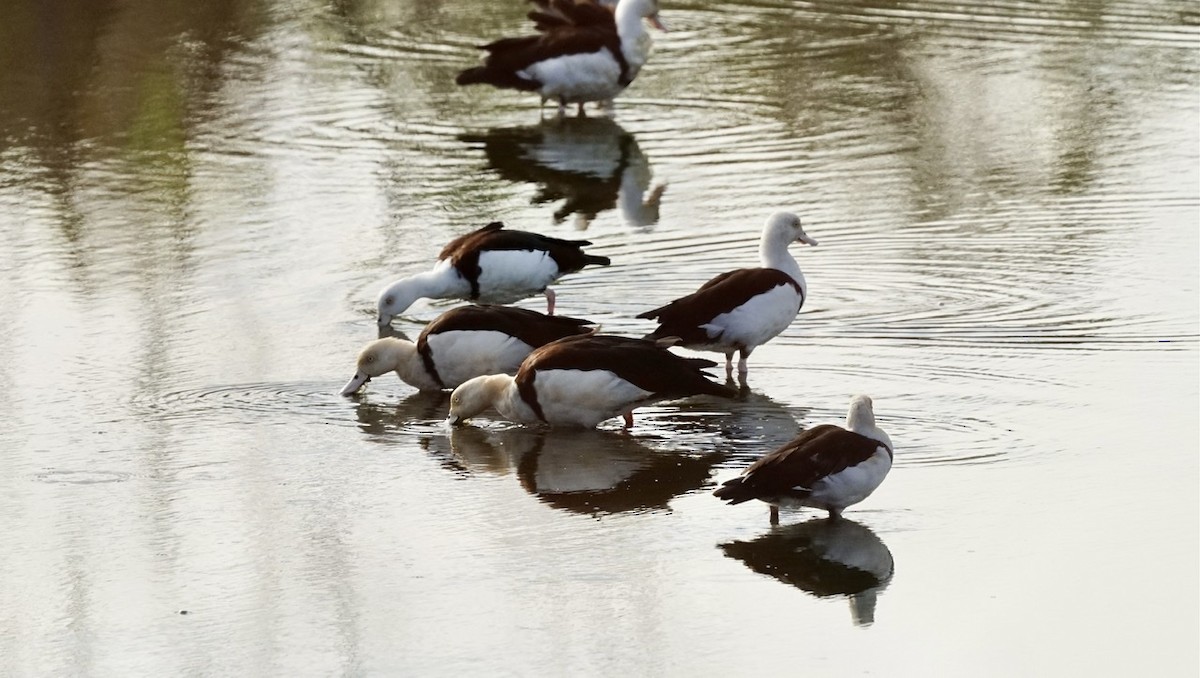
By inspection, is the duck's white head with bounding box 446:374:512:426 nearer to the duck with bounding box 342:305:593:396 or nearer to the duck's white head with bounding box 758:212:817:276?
the duck with bounding box 342:305:593:396

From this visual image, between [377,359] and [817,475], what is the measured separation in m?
3.12

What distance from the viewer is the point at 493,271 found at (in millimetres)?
10938

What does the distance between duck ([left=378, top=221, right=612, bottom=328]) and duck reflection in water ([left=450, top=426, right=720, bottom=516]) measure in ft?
6.46

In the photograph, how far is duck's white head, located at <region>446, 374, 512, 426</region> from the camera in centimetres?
897

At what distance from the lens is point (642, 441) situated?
8734mm

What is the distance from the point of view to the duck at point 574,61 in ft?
54.1

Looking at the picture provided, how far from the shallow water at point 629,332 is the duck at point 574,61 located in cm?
36

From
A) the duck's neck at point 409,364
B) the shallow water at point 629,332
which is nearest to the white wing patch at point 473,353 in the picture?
the duck's neck at point 409,364

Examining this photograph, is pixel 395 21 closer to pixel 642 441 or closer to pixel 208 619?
pixel 642 441

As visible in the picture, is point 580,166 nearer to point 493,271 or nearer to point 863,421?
point 493,271

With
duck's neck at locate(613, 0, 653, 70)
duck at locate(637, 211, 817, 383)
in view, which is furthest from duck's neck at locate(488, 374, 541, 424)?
duck's neck at locate(613, 0, 653, 70)

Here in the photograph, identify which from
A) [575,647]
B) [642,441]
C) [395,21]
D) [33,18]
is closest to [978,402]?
[642,441]

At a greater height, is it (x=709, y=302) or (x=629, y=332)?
Answer: (x=709, y=302)

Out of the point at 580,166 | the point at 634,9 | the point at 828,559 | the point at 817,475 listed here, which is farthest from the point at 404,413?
the point at 634,9
